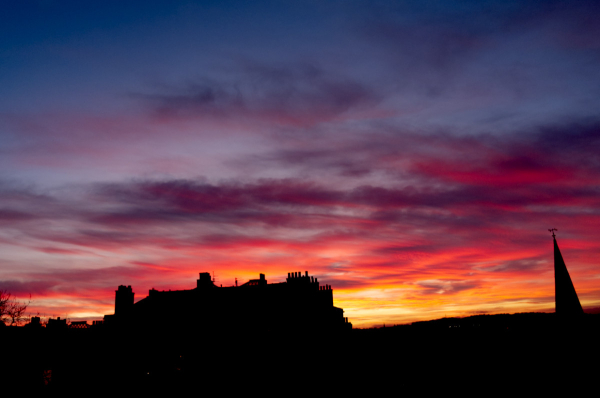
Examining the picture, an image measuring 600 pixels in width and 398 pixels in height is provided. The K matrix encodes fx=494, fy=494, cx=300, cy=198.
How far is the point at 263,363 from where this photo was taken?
162 feet

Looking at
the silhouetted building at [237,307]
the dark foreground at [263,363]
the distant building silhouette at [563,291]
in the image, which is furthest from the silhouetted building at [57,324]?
the distant building silhouette at [563,291]

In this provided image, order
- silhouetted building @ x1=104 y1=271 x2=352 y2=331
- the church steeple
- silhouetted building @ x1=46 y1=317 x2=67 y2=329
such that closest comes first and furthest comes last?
silhouetted building @ x1=104 y1=271 x2=352 y2=331
silhouetted building @ x1=46 y1=317 x2=67 y2=329
the church steeple

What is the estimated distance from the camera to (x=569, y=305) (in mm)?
77688

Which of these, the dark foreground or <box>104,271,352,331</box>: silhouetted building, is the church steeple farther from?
<box>104,271,352,331</box>: silhouetted building

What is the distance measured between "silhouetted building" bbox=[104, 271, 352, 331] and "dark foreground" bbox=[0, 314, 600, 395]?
1.20 m

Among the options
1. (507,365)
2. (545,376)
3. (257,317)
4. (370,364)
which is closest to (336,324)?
(370,364)

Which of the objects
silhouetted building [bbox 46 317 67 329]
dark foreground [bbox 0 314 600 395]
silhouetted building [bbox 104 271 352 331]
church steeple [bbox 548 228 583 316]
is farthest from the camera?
church steeple [bbox 548 228 583 316]

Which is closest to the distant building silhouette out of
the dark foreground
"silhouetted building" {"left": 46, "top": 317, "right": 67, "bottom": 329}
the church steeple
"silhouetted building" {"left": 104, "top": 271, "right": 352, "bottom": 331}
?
the church steeple

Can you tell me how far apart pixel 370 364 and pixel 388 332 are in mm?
13464

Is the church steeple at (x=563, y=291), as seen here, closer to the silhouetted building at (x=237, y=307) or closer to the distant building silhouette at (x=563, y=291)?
the distant building silhouette at (x=563, y=291)

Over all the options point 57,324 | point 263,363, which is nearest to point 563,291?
point 263,363

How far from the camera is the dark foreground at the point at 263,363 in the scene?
157 ft

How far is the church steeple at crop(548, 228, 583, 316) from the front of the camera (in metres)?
77.6

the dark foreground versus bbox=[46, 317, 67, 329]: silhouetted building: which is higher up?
bbox=[46, 317, 67, 329]: silhouetted building
